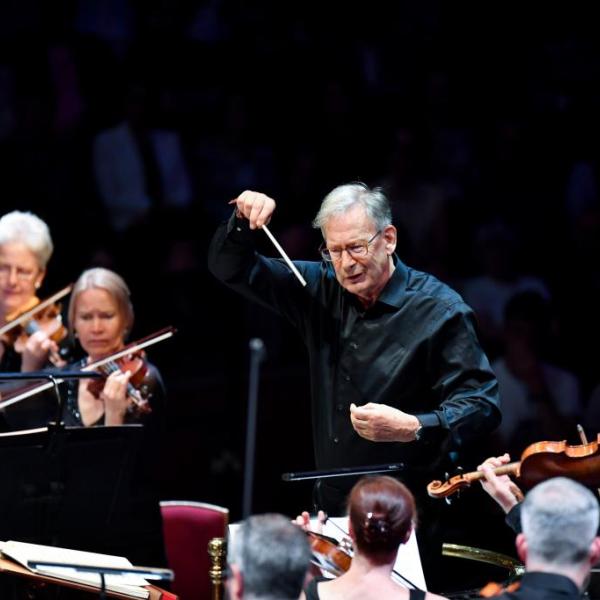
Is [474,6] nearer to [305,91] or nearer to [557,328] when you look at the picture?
[305,91]

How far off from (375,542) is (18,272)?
8.08ft

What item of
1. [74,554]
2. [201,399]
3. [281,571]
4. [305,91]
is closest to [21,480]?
[74,554]

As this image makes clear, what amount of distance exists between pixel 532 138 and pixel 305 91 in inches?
55.6

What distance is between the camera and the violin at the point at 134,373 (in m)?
5.04

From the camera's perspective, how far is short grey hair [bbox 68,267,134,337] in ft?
16.9

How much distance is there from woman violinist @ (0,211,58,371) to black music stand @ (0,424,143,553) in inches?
41.6

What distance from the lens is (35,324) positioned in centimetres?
538

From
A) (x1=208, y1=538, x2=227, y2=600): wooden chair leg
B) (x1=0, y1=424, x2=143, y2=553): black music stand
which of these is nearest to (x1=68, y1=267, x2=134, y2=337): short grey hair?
(x1=0, y1=424, x2=143, y2=553): black music stand

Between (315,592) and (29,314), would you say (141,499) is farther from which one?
(315,592)

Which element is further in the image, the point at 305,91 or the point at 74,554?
the point at 305,91

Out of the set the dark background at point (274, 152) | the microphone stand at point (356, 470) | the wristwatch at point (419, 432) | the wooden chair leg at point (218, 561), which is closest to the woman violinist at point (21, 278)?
the dark background at point (274, 152)

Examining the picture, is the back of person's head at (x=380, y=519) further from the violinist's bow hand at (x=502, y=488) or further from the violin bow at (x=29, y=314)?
the violin bow at (x=29, y=314)

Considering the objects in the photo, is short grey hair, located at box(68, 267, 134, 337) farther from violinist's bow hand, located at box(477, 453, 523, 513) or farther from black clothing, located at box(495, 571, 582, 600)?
black clothing, located at box(495, 571, 582, 600)

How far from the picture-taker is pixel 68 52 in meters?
7.27
